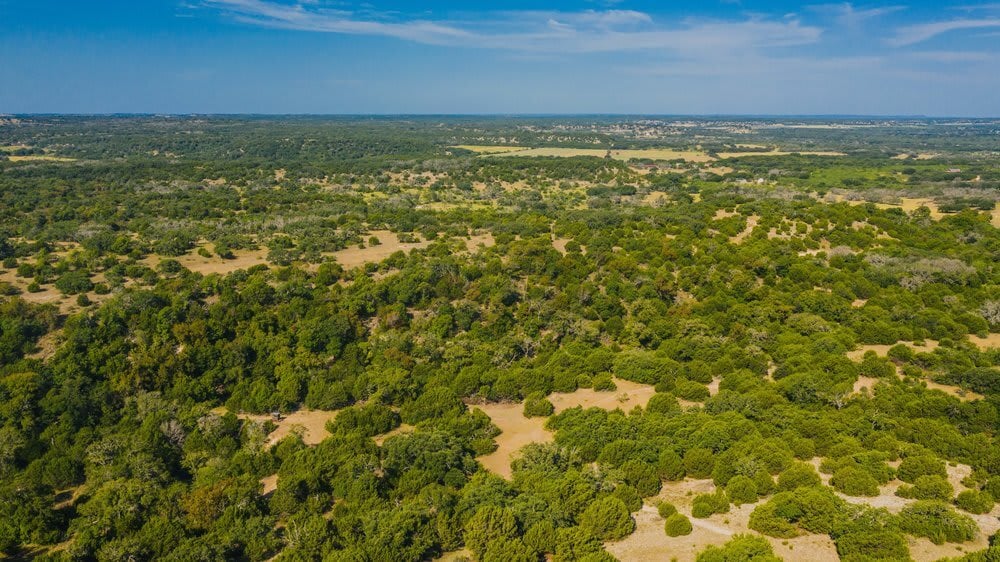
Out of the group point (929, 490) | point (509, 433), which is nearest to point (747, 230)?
point (509, 433)

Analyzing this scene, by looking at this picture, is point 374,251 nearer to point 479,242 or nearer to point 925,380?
point 479,242


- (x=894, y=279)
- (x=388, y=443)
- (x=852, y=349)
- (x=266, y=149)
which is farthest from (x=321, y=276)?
(x=266, y=149)

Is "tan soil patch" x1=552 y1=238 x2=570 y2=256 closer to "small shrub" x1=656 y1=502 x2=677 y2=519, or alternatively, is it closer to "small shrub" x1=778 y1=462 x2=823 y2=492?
"small shrub" x1=778 y1=462 x2=823 y2=492

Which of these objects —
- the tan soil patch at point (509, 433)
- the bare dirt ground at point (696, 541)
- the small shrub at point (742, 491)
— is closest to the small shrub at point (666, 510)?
the bare dirt ground at point (696, 541)

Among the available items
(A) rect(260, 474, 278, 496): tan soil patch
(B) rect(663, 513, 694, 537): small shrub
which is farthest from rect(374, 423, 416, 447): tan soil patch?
(B) rect(663, 513, 694, 537): small shrub

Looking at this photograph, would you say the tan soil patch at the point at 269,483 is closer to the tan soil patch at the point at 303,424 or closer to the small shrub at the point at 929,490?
the tan soil patch at the point at 303,424

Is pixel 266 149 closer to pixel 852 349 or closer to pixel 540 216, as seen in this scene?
pixel 540 216
